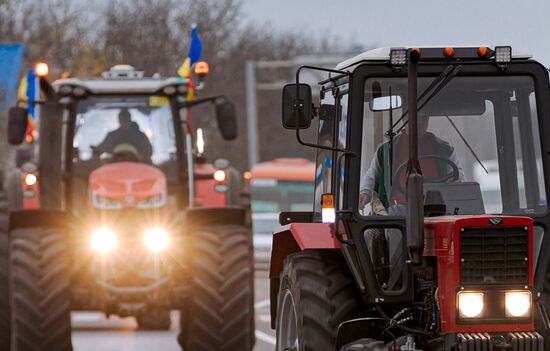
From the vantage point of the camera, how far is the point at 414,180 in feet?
30.3

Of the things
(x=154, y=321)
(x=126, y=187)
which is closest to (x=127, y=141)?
(x=126, y=187)

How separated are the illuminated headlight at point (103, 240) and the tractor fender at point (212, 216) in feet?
2.29

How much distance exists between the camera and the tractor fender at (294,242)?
10195mm

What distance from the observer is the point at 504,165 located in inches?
407

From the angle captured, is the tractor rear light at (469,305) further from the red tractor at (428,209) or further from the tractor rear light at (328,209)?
the tractor rear light at (328,209)

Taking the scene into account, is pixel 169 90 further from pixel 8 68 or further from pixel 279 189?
pixel 279 189

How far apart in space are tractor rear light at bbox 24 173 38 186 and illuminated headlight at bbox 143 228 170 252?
4.55 ft

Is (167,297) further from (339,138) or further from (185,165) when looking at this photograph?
(339,138)

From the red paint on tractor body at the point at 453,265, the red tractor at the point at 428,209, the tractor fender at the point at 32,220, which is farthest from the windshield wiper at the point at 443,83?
the tractor fender at the point at 32,220

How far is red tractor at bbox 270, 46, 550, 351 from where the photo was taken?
31.0 feet

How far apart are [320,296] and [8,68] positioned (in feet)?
68.4

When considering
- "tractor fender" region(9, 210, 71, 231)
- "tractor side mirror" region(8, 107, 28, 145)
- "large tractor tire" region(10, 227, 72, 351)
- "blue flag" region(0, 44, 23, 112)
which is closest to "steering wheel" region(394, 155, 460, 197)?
"large tractor tire" region(10, 227, 72, 351)

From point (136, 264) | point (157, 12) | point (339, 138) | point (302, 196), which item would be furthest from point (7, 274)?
point (157, 12)

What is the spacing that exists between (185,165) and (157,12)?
46264mm
